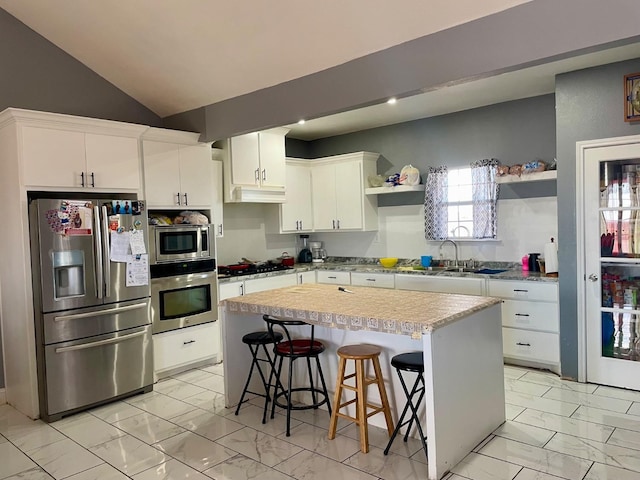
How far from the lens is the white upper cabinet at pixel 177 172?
421 centimetres

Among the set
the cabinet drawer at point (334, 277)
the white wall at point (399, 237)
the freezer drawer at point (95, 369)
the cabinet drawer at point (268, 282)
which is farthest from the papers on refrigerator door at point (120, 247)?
the cabinet drawer at point (334, 277)

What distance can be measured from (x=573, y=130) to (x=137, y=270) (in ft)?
12.4

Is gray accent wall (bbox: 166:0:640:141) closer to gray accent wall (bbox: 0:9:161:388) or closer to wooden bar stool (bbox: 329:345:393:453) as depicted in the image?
gray accent wall (bbox: 0:9:161:388)

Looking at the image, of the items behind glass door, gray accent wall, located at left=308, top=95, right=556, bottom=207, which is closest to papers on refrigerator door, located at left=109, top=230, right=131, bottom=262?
gray accent wall, located at left=308, top=95, right=556, bottom=207

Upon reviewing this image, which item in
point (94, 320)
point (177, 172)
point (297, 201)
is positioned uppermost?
point (177, 172)

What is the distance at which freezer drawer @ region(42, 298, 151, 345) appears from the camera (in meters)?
3.47

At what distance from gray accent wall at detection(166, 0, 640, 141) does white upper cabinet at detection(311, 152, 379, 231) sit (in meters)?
2.06

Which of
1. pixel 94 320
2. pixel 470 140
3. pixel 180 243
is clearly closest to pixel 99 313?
pixel 94 320

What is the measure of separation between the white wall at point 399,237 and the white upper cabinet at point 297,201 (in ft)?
0.71

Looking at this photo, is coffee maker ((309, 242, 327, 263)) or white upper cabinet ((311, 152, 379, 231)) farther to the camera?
coffee maker ((309, 242, 327, 263))

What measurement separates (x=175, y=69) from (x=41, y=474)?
10.0 feet

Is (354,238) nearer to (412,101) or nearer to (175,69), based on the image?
(412,101)

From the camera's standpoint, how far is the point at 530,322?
4227 mm

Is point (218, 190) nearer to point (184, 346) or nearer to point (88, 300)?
point (184, 346)
